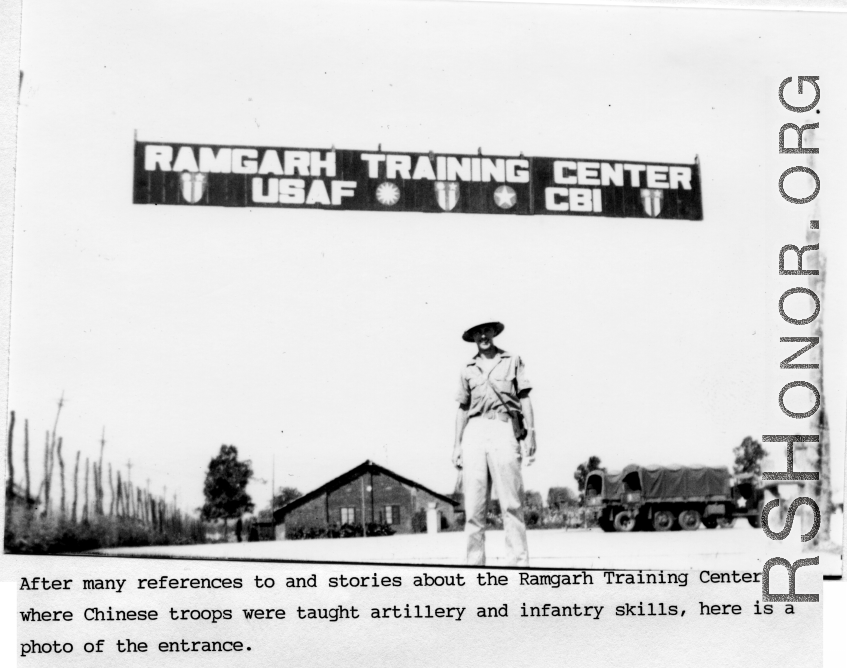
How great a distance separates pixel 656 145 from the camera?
5156mm

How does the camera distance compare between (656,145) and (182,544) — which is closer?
(182,544)

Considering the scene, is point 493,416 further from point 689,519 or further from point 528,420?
point 689,519

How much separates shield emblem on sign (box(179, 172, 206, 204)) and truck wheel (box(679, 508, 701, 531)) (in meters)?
3.16

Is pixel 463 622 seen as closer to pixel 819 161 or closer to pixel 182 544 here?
pixel 182 544

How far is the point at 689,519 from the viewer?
509cm

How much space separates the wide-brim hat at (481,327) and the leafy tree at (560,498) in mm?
898

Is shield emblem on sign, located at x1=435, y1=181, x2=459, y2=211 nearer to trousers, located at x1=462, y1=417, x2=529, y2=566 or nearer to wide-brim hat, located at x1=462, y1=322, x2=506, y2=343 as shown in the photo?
wide-brim hat, located at x1=462, y1=322, x2=506, y2=343

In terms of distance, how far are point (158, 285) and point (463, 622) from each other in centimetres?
238

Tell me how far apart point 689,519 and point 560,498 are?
769 millimetres

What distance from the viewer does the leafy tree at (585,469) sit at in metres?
4.95

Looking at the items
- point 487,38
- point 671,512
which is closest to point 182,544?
point 671,512

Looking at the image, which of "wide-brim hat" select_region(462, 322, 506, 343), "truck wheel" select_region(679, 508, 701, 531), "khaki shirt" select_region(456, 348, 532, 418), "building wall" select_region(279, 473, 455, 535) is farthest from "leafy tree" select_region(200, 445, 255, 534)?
"truck wheel" select_region(679, 508, 701, 531)

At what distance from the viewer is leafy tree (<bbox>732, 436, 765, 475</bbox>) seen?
5074 millimetres

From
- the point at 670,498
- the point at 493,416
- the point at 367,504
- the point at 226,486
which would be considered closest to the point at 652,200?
the point at 493,416
